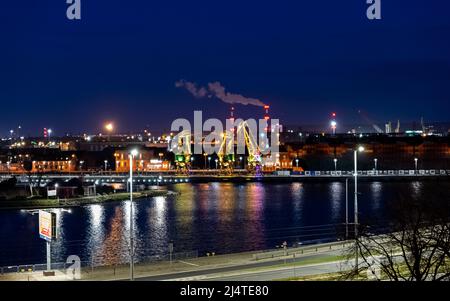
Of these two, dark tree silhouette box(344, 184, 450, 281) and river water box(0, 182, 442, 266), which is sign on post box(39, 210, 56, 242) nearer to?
river water box(0, 182, 442, 266)

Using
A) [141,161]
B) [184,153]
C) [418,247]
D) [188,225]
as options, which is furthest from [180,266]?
[184,153]

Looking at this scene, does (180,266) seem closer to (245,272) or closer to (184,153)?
(245,272)

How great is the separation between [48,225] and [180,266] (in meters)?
1.25

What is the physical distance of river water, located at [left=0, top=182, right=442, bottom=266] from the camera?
27.1 ft

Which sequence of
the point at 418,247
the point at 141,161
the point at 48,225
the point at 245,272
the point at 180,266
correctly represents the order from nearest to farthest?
the point at 418,247 < the point at 245,272 < the point at 180,266 < the point at 48,225 < the point at 141,161

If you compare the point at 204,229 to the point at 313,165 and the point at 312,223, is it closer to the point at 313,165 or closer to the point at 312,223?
the point at 312,223

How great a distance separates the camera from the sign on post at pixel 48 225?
5.54 meters

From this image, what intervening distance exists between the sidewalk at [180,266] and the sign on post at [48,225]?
0.57 m

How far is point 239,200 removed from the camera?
50.7ft

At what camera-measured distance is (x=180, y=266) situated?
205 inches

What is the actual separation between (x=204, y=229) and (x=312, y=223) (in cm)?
200

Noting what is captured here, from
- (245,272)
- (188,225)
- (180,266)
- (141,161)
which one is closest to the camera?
(245,272)

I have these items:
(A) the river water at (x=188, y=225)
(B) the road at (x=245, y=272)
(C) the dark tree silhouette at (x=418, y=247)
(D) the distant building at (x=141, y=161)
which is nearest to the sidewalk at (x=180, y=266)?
(B) the road at (x=245, y=272)
